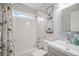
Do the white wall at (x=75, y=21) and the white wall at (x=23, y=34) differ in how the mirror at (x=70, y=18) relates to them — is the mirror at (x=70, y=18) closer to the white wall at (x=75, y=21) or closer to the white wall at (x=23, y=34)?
the white wall at (x=75, y=21)

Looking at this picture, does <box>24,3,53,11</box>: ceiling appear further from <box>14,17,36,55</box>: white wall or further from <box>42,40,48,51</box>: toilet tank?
<box>42,40,48,51</box>: toilet tank

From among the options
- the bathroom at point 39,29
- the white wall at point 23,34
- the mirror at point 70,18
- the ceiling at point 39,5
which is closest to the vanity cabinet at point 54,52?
the bathroom at point 39,29

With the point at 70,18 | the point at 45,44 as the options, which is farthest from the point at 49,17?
the point at 45,44

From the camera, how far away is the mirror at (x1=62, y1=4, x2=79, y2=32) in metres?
1.09

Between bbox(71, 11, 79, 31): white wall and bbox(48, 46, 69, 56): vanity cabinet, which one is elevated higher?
bbox(71, 11, 79, 31): white wall

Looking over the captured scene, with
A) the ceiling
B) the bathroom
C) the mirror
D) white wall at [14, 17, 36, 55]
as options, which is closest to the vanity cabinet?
the bathroom

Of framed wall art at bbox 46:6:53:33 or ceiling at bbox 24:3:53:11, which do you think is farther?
framed wall art at bbox 46:6:53:33

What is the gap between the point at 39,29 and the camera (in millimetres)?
1184

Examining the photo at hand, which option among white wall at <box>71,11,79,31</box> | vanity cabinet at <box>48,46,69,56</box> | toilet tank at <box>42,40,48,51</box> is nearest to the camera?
vanity cabinet at <box>48,46,69,56</box>

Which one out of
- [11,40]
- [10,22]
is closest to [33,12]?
[10,22]

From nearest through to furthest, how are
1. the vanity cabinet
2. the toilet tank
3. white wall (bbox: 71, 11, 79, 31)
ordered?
the vanity cabinet
white wall (bbox: 71, 11, 79, 31)
the toilet tank

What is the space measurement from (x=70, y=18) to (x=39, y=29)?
0.58 meters

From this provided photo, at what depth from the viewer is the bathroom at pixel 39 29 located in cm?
105

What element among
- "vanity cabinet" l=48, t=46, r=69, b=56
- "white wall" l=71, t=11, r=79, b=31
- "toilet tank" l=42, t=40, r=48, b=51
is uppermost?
"white wall" l=71, t=11, r=79, b=31
